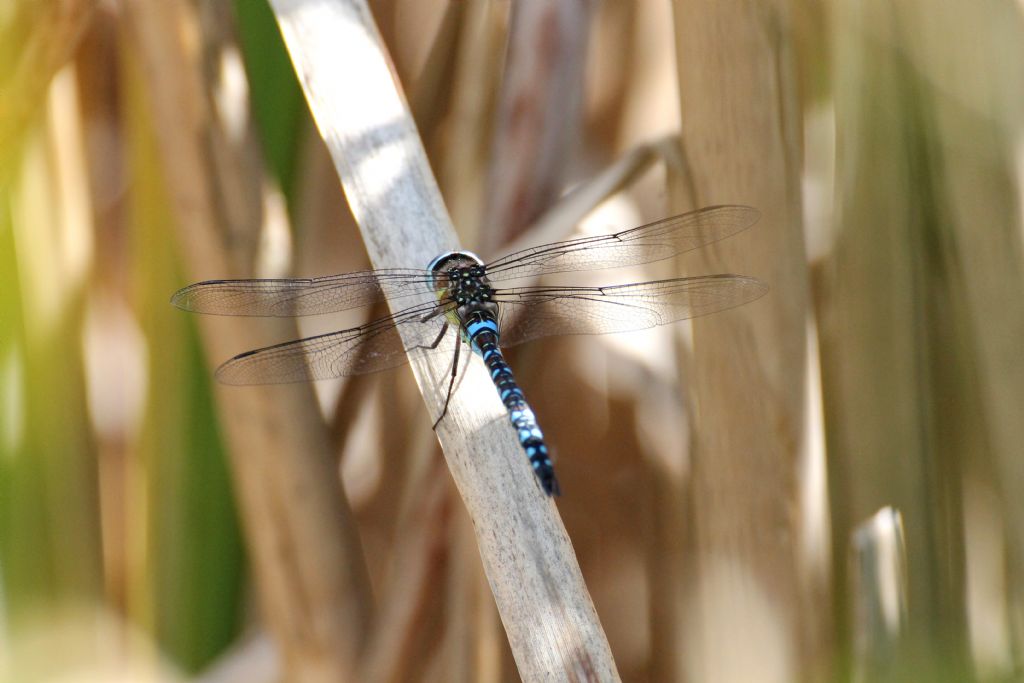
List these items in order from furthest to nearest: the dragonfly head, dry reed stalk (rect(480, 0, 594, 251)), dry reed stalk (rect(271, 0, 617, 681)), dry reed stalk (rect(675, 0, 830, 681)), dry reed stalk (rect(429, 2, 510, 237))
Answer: dry reed stalk (rect(429, 2, 510, 237)), dry reed stalk (rect(480, 0, 594, 251)), dry reed stalk (rect(675, 0, 830, 681)), the dragonfly head, dry reed stalk (rect(271, 0, 617, 681))

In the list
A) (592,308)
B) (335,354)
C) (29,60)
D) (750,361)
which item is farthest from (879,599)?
(29,60)

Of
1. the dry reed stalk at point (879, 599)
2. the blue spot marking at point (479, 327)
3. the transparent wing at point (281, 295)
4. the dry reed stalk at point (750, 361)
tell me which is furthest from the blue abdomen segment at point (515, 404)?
the dry reed stalk at point (879, 599)

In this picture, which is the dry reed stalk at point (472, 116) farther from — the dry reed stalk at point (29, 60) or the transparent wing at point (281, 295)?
the dry reed stalk at point (29, 60)

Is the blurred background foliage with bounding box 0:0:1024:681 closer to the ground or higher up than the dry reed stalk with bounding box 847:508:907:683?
higher up

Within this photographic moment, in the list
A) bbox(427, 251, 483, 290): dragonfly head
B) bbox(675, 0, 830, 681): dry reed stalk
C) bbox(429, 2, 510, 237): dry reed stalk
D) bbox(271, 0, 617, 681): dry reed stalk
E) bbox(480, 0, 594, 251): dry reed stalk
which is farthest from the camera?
bbox(429, 2, 510, 237): dry reed stalk

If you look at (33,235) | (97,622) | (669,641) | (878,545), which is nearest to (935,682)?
(878,545)

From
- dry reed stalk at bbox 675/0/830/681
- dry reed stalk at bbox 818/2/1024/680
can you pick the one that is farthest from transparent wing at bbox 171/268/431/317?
dry reed stalk at bbox 818/2/1024/680

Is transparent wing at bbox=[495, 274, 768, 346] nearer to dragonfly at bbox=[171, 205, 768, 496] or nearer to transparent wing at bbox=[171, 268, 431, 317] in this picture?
dragonfly at bbox=[171, 205, 768, 496]
